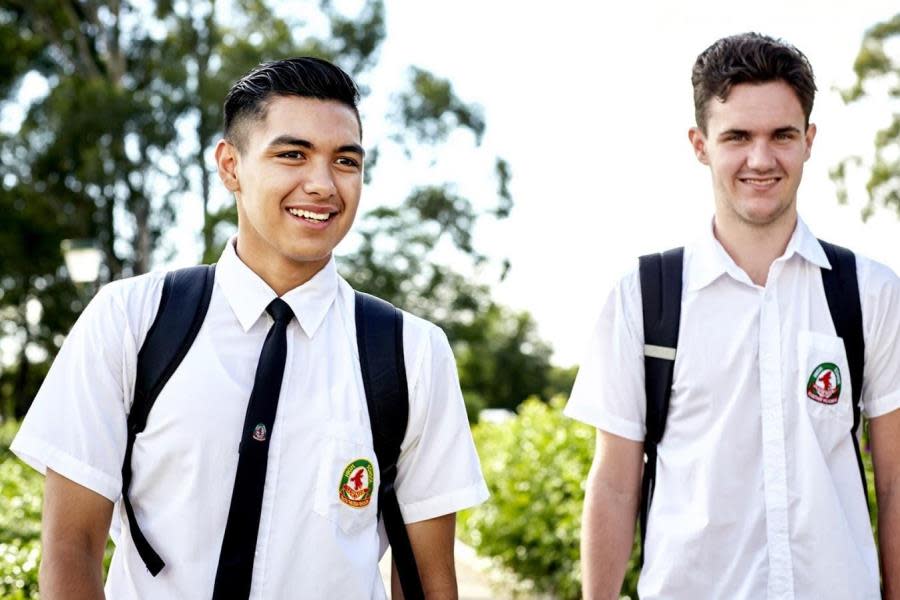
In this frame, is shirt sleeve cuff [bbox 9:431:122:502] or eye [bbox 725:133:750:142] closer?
shirt sleeve cuff [bbox 9:431:122:502]

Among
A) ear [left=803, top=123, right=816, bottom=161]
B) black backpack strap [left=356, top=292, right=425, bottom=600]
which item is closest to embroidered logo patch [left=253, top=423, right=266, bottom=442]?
black backpack strap [left=356, top=292, right=425, bottom=600]

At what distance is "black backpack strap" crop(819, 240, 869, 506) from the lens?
3264 mm

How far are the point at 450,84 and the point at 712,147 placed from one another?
23194mm

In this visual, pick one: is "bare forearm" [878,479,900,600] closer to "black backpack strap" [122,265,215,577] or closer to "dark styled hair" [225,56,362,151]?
"dark styled hair" [225,56,362,151]

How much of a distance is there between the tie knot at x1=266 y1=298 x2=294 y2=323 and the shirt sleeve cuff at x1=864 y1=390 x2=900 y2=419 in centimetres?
162

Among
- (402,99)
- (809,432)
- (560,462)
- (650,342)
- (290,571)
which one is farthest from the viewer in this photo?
(402,99)

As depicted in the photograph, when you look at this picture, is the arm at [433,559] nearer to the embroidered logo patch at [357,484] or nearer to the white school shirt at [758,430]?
the embroidered logo patch at [357,484]

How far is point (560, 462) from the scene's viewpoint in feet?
31.7

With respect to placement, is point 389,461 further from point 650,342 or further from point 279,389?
point 650,342

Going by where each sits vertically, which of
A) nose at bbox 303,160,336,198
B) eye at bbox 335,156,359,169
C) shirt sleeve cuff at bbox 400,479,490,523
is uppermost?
eye at bbox 335,156,359,169

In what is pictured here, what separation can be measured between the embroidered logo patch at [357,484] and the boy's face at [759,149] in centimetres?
133

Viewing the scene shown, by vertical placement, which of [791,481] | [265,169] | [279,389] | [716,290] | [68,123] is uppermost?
[68,123]

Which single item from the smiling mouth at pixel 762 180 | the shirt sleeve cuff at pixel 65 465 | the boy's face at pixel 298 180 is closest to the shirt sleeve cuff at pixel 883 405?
the smiling mouth at pixel 762 180

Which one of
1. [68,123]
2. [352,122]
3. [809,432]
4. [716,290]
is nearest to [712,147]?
[716,290]
